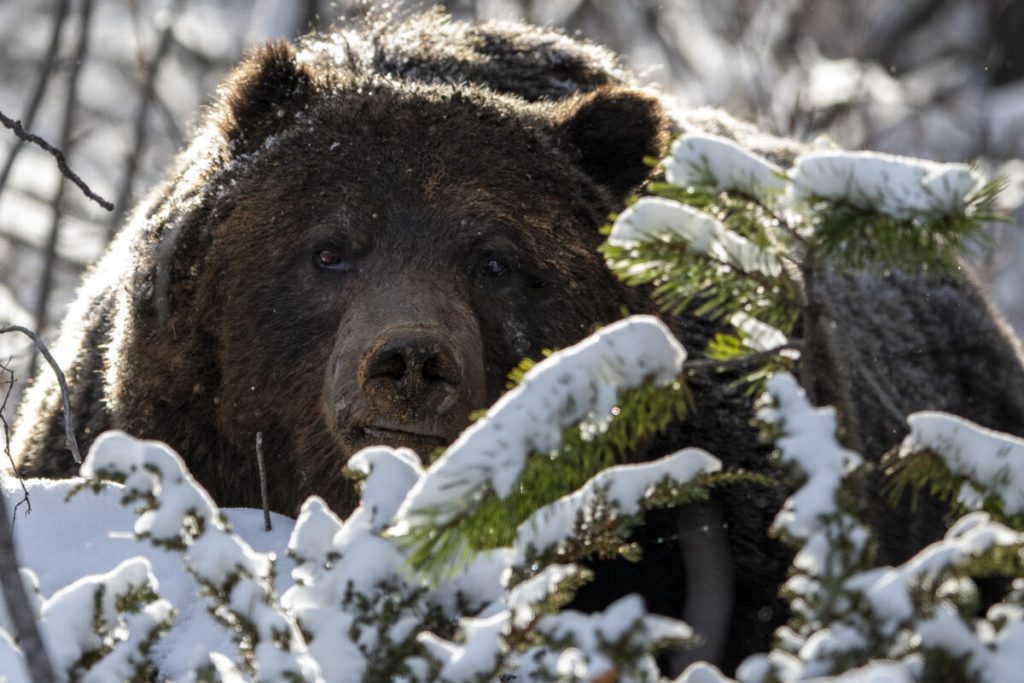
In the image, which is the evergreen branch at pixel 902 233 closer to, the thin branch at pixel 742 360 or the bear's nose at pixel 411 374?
the thin branch at pixel 742 360

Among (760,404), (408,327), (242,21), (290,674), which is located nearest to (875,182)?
(760,404)

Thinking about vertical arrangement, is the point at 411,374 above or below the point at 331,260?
below

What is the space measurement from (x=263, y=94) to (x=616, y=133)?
1.14m

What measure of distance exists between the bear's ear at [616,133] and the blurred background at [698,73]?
5035 mm

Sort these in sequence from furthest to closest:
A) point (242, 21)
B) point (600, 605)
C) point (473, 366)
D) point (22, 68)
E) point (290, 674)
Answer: point (242, 21)
point (22, 68)
point (600, 605)
point (473, 366)
point (290, 674)

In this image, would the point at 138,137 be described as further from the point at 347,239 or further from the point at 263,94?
the point at 347,239

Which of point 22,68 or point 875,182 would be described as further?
point 22,68

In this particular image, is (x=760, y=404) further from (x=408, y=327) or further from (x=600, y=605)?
(x=600, y=605)

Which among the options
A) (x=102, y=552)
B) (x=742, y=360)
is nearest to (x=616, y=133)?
(x=102, y=552)

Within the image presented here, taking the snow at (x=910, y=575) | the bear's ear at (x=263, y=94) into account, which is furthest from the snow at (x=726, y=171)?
the bear's ear at (x=263, y=94)

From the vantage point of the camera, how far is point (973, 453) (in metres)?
2.50

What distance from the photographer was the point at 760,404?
2.42 m

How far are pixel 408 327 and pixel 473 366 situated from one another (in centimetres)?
37

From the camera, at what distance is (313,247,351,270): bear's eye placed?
4797 millimetres
